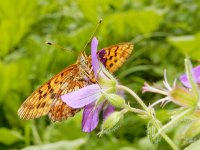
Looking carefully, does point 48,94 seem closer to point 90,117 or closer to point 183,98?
point 90,117

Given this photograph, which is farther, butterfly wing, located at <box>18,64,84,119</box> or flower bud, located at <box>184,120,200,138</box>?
butterfly wing, located at <box>18,64,84,119</box>

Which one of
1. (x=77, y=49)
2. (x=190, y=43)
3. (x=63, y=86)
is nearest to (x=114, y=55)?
(x=63, y=86)

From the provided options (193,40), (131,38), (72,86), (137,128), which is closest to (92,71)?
(72,86)

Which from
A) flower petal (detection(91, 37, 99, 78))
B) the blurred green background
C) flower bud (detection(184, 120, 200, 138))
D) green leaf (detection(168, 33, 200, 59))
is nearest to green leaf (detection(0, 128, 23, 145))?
the blurred green background

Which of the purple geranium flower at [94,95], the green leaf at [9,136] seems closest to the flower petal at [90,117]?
the purple geranium flower at [94,95]

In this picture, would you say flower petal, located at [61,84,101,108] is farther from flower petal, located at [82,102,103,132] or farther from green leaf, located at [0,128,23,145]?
green leaf, located at [0,128,23,145]
